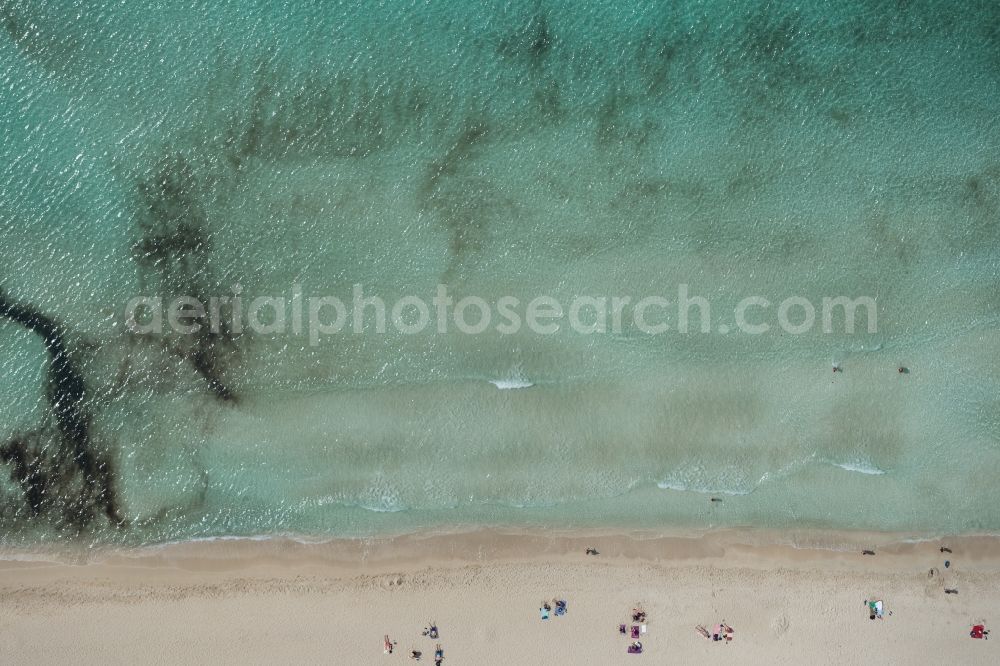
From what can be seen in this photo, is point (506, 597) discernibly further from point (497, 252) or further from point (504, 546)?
point (497, 252)

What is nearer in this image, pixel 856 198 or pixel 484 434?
pixel 484 434

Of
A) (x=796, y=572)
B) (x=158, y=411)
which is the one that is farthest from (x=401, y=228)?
(x=796, y=572)

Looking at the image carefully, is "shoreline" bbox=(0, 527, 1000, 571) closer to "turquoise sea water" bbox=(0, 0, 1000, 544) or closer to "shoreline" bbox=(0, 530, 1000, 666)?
"shoreline" bbox=(0, 530, 1000, 666)

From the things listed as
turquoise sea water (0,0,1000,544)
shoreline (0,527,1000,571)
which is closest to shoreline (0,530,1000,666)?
shoreline (0,527,1000,571)

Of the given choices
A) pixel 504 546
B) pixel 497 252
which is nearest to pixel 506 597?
pixel 504 546

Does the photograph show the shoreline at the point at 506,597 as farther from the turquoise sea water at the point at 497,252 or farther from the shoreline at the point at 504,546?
the turquoise sea water at the point at 497,252

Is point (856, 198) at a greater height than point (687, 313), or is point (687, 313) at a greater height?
point (856, 198)

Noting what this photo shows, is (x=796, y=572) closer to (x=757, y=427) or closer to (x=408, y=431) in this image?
(x=757, y=427)

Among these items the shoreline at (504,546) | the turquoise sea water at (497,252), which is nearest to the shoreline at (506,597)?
the shoreline at (504,546)
